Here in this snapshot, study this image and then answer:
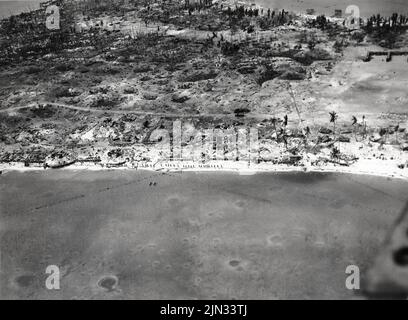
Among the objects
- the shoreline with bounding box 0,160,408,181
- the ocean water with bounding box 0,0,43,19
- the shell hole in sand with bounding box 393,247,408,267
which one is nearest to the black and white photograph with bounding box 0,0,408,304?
the shell hole in sand with bounding box 393,247,408,267

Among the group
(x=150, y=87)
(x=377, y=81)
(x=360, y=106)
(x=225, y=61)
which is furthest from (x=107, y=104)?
(x=377, y=81)

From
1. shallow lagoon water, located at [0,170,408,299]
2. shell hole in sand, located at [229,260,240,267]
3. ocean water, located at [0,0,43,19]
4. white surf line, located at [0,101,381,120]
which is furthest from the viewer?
ocean water, located at [0,0,43,19]

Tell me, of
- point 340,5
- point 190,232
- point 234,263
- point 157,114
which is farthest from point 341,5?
point 234,263

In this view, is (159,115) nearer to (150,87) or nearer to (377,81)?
(150,87)

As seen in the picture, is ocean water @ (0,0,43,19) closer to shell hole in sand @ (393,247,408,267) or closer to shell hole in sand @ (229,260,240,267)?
shell hole in sand @ (229,260,240,267)

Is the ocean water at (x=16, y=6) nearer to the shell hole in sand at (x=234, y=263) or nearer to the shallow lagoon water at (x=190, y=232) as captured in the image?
the shallow lagoon water at (x=190, y=232)

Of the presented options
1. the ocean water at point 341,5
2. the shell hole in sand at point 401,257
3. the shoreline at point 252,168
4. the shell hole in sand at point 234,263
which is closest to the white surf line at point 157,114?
the shoreline at point 252,168

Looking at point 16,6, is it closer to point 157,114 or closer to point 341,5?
point 157,114
